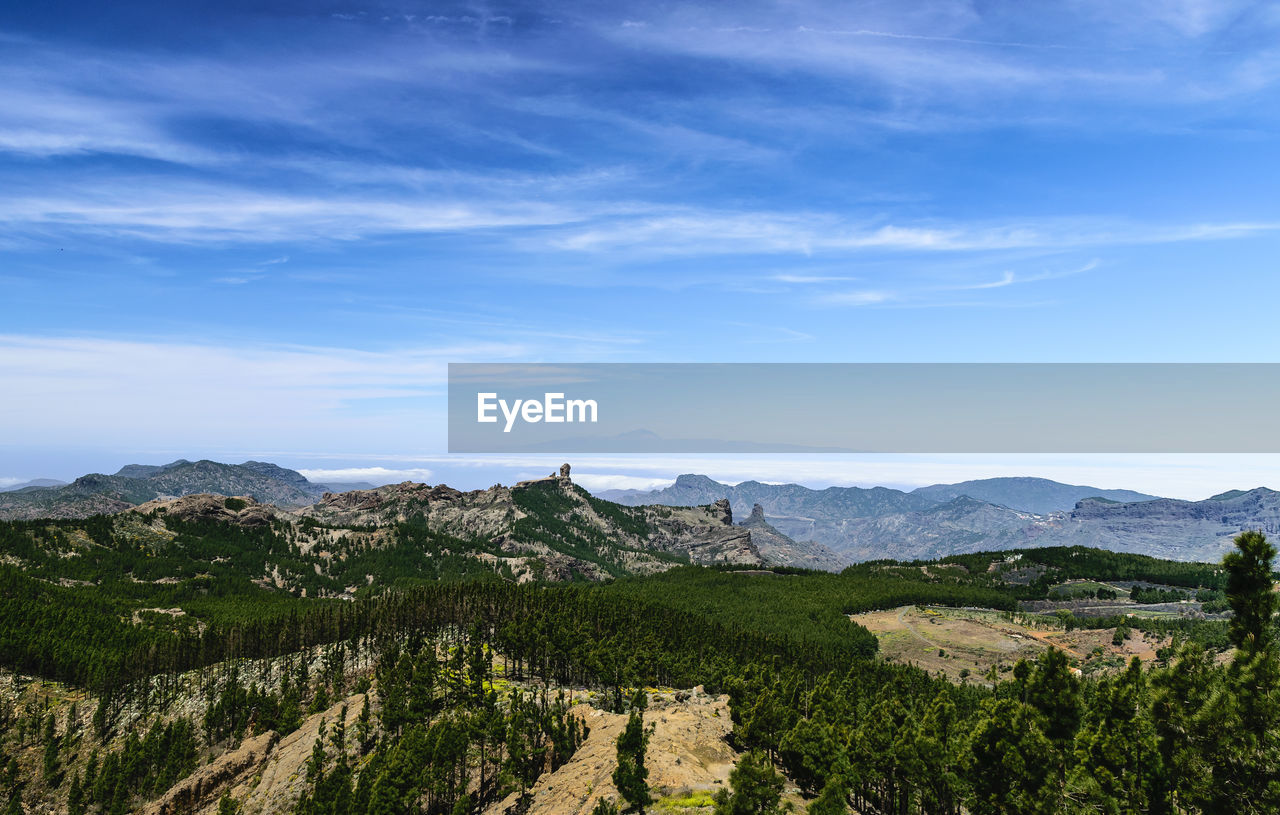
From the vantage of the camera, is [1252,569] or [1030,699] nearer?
[1252,569]

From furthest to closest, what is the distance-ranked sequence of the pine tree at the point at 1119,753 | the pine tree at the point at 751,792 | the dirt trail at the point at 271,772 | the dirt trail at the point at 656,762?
1. the dirt trail at the point at 271,772
2. the dirt trail at the point at 656,762
3. the pine tree at the point at 751,792
4. the pine tree at the point at 1119,753

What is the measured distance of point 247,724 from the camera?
187 m

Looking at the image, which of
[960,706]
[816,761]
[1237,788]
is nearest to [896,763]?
[816,761]

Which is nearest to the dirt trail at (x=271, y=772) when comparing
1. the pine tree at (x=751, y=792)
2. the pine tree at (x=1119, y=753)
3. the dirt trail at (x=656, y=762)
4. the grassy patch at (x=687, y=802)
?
the dirt trail at (x=656, y=762)

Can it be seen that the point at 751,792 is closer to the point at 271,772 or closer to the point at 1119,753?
the point at 1119,753

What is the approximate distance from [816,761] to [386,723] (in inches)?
3369

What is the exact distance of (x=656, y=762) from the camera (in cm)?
9625

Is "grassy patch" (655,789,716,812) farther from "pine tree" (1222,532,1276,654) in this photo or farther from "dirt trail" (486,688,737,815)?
"pine tree" (1222,532,1276,654)

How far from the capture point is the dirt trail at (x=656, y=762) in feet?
303

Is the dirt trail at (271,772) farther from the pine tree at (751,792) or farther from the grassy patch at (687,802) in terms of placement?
the pine tree at (751,792)

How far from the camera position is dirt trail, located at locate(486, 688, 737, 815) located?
3637 inches

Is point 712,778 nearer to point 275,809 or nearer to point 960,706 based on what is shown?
point 275,809

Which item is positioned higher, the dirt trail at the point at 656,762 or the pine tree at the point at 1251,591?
the pine tree at the point at 1251,591

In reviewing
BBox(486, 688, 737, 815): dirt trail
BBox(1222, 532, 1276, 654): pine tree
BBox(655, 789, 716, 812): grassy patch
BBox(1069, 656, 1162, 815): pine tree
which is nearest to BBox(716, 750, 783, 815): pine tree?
BBox(655, 789, 716, 812): grassy patch
